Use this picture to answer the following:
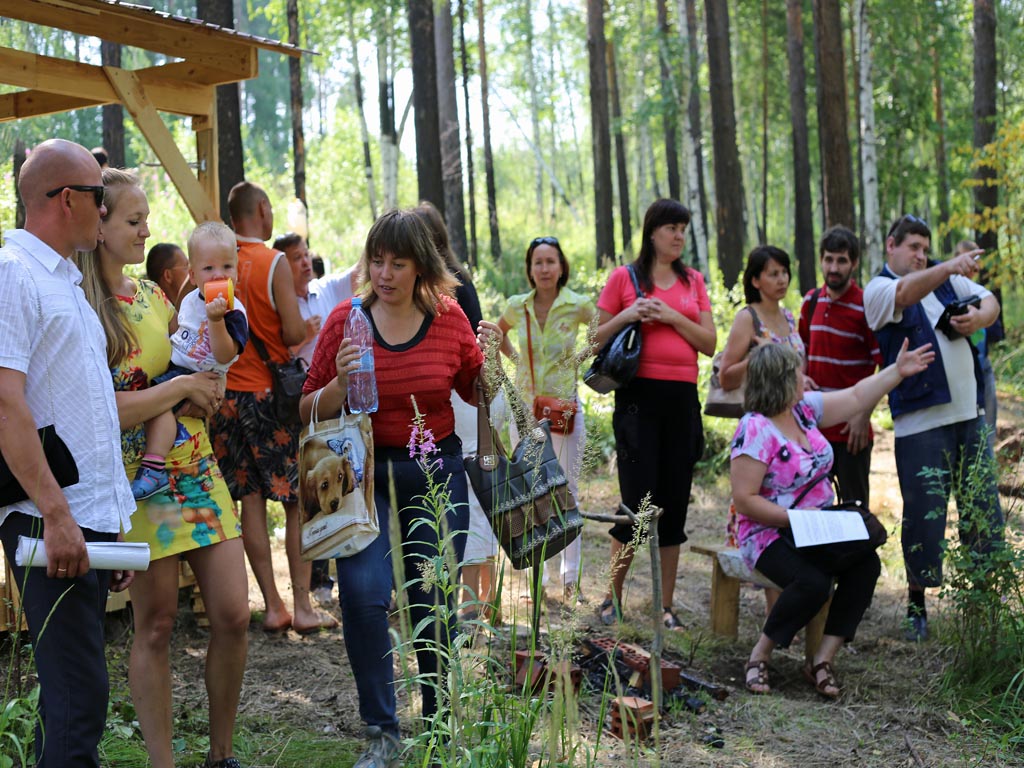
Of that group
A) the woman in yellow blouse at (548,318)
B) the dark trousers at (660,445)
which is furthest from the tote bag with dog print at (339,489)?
the woman in yellow blouse at (548,318)

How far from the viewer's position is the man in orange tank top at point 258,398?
5312 millimetres

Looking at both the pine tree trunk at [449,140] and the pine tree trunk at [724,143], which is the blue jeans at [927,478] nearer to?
the pine tree trunk at [449,140]

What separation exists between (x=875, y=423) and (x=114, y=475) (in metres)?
11.1

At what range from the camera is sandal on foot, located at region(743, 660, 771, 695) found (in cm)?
481

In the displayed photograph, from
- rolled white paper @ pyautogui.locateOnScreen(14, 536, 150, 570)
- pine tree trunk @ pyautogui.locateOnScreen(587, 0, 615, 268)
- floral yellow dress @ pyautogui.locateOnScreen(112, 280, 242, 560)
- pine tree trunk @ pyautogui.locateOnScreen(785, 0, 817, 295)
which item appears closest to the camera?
rolled white paper @ pyautogui.locateOnScreen(14, 536, 150, 570)

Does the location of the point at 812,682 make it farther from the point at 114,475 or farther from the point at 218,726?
the point at 114,475

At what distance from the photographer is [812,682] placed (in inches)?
192

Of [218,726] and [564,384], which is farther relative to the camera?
[218,726]

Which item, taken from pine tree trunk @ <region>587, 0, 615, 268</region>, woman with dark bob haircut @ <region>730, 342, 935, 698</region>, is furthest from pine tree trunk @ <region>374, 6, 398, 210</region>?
woman with dark bob haircut @ <region>730, 342, 935, 698</region>

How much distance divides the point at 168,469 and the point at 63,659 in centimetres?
87

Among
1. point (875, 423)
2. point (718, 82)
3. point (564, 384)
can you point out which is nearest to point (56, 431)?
point (564, 384)

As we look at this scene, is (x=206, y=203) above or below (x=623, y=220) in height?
below

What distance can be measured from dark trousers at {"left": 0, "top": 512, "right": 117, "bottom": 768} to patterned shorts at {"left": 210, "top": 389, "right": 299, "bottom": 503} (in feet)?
8.79

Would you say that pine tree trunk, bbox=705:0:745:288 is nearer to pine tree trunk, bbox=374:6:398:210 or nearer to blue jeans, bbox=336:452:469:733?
pine tree trunk, bbox=374:6:398:210
